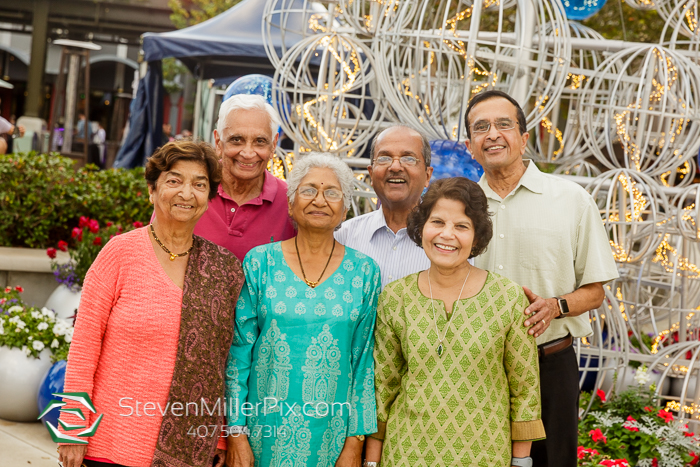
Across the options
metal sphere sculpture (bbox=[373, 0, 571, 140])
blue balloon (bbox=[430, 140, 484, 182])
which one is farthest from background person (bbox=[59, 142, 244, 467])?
metal sphere sculpture (bbox=[373, 0, 571, 140])

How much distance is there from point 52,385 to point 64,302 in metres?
0.95

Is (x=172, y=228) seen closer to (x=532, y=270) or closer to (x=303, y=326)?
(x=303, y=326)

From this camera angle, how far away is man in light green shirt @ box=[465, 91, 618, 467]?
95.0 inches

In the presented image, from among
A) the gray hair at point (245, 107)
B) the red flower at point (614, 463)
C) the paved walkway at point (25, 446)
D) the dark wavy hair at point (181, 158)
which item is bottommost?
the paved walkway at point (25, 446)

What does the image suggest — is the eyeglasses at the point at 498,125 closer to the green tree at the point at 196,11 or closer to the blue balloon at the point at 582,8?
the blue balloon at the point at 582,8

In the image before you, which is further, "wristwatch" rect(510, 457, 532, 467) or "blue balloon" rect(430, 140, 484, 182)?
"blue balloon" rect(430, 140, 484, 182)

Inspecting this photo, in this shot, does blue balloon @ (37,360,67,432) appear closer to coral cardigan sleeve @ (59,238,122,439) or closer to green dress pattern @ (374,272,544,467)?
coral cardigan sleeve @ (59,238,122,439)

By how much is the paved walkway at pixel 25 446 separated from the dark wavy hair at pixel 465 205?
2.52 meters

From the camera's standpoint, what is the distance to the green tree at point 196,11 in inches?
598

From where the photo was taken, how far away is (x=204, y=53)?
25.9 feet

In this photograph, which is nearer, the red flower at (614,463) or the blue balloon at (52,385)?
the red flower at (614,463)

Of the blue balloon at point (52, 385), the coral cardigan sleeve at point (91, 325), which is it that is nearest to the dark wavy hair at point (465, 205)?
the coral cardigan sleeve at point (91, 325)

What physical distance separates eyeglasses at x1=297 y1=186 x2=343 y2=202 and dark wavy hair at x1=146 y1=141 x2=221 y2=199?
27cm

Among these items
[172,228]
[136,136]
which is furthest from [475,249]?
[136,136]
